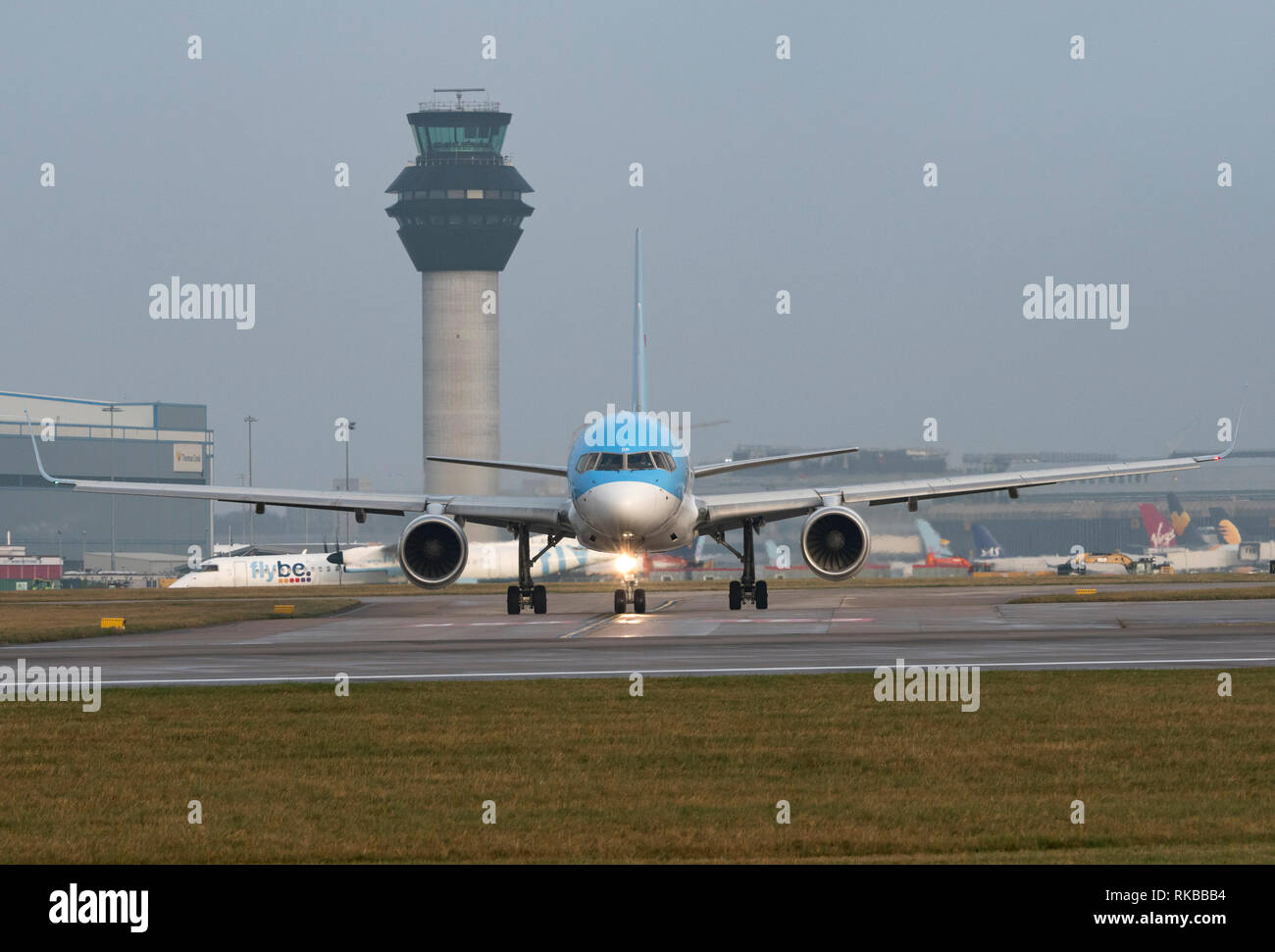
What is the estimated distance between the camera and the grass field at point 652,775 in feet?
39.9

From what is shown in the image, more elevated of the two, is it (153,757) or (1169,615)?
(1169,615)

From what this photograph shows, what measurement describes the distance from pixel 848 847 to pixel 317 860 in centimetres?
390

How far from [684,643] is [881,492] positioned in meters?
15.8

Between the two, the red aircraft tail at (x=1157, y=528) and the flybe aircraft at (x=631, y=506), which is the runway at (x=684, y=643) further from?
the red aircraft tail at (x=1157, y=528)

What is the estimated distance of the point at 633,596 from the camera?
148ft

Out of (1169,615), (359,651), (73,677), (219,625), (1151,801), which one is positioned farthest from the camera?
(219,625)

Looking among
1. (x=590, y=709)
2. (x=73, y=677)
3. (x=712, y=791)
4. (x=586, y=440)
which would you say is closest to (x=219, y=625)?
(x=586, y=440)

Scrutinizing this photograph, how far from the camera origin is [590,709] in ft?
66.9

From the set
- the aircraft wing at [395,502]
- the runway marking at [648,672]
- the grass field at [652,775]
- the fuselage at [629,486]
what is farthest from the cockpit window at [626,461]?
the grass field at [652,775]

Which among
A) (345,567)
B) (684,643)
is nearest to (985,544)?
(345,567)

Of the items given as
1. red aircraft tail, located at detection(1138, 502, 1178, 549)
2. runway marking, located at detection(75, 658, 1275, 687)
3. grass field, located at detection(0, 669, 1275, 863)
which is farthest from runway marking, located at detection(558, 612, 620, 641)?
red aircraft tail, located at detection(1138, 502, 1178, 549)

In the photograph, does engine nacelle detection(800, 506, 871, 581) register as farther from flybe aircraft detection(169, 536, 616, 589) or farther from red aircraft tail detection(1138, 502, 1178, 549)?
red aircraft tail detection(1138, 502, 1178, 549)

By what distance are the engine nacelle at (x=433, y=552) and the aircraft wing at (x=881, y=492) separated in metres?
6.73
